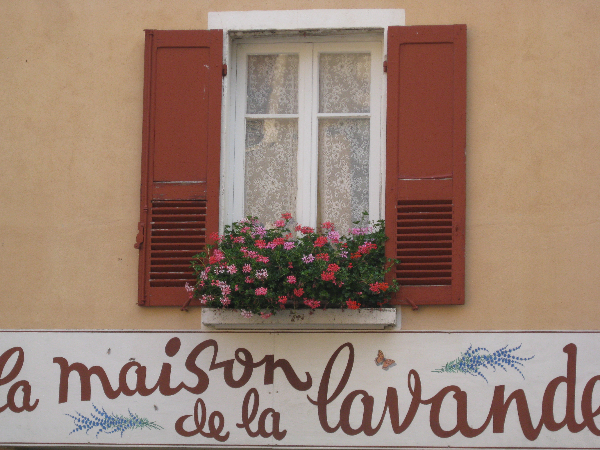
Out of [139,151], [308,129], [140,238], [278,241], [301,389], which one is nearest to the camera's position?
[278,241]

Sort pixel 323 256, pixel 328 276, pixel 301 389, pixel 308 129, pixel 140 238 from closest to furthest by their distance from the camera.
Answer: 1. pixel 328 276
2. pixel 323 256
3. pixel 301 389
4. pixel 140 238
5. pixel 308 129

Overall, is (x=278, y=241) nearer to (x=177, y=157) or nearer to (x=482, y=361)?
(x=177, y=157)

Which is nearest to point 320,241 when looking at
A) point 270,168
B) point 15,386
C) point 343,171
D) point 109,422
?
point 343,171

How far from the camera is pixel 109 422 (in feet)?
20.0

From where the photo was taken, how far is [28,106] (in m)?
6.47

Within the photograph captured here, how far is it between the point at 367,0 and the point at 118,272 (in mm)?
2466

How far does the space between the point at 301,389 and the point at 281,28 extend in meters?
2.40

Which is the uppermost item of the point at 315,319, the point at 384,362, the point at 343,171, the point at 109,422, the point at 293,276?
the point at 343,171

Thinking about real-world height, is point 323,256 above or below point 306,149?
below

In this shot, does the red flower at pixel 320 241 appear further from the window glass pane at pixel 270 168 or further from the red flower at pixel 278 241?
the window glass pane at pixel 270 168

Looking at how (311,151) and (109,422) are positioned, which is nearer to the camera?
(109,422)

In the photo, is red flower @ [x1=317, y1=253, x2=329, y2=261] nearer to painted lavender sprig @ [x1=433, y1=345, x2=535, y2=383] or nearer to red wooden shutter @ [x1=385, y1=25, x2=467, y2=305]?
red wooden shutter @ [x1=385, y1=25, x2=467, y2=305]

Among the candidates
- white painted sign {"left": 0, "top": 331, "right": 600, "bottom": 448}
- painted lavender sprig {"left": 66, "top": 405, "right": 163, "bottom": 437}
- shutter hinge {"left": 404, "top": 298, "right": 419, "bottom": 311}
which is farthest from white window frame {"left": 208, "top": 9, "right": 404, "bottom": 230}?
painted lavender sprig {"left": 66, "top": 405, "right": 163, "bottom": 437}

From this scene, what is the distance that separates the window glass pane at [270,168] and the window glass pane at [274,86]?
0.30 ft
